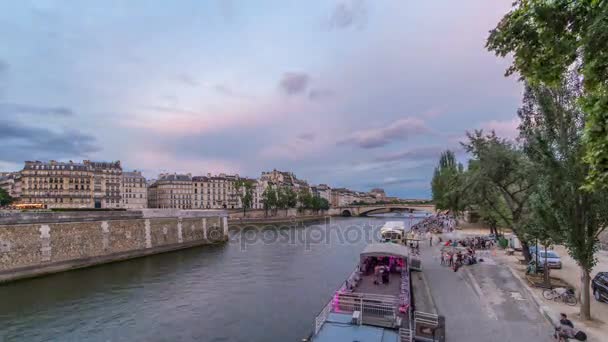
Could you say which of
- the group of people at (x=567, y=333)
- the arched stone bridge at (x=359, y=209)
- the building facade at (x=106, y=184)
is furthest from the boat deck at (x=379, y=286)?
the arched stone bridge at (x=359, y=209)

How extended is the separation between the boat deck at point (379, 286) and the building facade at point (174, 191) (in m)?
108

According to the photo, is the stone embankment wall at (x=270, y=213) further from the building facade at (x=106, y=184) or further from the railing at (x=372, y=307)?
the railing at (x=372, y=307)

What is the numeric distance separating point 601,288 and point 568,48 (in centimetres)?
1406

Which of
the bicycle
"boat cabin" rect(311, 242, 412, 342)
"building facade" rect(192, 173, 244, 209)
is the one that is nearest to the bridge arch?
"building facade" rect(192, 173, 244, 209)

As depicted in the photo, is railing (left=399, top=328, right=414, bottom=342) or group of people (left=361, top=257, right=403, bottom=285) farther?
group of people (left=361, top=257, right=403, bottom=285)

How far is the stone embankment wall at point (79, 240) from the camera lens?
84.9ft

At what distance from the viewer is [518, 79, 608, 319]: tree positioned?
12.8 metres

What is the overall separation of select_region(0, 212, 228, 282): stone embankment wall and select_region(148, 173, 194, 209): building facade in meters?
75.1

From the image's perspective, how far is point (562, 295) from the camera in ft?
49.8

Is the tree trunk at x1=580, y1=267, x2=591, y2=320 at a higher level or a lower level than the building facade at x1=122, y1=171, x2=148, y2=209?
lower

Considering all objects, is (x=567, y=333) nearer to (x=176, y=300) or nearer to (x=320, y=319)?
(x=320, y=319)

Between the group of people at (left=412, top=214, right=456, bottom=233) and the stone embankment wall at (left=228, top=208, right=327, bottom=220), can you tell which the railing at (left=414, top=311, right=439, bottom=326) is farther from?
the stone embankment wall at (left=228, top=208, right=327, bottom=220)

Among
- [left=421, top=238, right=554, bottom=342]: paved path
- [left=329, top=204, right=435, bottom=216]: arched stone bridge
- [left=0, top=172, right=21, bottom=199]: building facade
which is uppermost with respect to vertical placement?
[left=0, top=172, right=21, bottom=199]: building facade

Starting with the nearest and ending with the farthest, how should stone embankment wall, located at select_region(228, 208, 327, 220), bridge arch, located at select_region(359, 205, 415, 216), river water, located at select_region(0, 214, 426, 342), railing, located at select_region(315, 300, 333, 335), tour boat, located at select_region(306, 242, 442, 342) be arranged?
1. tour boat, located at select_region(306, 242, 442, 342)
2. railing, located at select_region(315, 300, 333, 335)
3. river water, located at select_region(0, 214, 426, 342)
4. stone embankment wall, located at select_region(228, 208, 327, 220)
5. bridge arch, located at select_region(359, 205, 415, 216)
